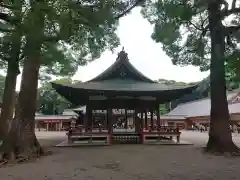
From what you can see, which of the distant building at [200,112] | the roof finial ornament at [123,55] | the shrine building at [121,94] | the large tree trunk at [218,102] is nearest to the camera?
the large tree trunk at [218,102]

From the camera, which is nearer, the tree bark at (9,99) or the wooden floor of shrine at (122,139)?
the tree bark at (9,99)

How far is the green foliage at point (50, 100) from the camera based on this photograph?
67188 millimetres

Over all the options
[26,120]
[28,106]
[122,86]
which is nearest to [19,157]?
[26,120]

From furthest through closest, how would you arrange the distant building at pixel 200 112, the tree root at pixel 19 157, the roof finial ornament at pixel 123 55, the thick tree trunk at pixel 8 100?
the distant building at pixel 200 112
the roof finial ornament at pixel 123 55
the thick tree trunk at pixel 8 100
the tree root at pixel 19 157

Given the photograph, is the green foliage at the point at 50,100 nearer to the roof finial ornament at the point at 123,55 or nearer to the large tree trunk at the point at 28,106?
the roof finial ornament at the point at 123,55

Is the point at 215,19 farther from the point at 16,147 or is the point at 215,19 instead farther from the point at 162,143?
the point at 16,147

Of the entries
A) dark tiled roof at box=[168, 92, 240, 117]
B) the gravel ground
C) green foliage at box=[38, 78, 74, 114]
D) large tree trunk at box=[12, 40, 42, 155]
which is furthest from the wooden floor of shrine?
green foliage at box=[38, 78, 74, 114]

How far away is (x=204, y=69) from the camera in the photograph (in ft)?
63.1

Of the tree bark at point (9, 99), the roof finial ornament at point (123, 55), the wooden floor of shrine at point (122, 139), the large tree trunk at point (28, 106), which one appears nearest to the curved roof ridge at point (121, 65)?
the roof finial ornament at point (123, 55)

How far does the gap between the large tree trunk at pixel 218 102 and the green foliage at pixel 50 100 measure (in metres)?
Answer: 52.0

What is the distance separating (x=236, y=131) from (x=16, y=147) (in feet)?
111

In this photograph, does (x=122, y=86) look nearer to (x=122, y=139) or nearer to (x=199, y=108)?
(x=122, y=139)

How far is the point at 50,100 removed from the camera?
68000 millimetres

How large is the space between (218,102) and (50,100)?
5615 centimetres
